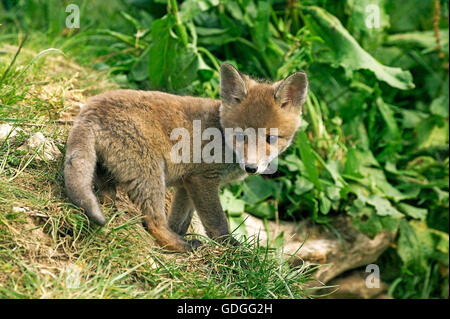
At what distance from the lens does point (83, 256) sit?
3455mm

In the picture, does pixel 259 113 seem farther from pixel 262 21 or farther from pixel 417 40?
pixel 417 40

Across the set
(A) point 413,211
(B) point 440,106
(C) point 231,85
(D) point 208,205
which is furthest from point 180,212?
(B) point 440,106

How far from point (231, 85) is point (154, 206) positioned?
1.19 metres

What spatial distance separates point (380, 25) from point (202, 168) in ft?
10.3

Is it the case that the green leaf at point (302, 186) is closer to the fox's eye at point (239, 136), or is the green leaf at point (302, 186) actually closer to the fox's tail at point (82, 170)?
the fox's eye at point (239, 136)

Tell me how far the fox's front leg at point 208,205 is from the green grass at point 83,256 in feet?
0.65

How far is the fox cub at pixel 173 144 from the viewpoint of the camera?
3.87 metres

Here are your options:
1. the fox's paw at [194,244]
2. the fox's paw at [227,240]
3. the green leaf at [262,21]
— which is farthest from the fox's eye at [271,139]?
the green leaf at [262,21]

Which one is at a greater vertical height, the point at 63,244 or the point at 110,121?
the point at 110,121
